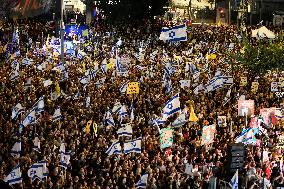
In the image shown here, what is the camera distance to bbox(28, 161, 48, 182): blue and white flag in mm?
14945

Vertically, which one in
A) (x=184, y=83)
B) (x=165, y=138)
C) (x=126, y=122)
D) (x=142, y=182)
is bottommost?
(x=142, y=182)

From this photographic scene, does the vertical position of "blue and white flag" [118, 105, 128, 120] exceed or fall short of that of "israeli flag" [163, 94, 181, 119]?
it falls short

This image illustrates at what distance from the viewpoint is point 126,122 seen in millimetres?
20938

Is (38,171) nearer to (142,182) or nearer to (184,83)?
(142,182)

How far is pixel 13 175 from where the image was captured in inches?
566

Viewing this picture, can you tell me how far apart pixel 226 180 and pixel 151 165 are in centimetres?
228

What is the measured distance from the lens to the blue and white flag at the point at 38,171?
14945mm

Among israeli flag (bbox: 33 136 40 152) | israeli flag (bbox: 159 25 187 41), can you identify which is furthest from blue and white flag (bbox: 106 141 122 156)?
israeli flag (bbox: 159 25 187 41)

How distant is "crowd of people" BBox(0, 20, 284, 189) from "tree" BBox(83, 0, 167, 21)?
17.9 meters

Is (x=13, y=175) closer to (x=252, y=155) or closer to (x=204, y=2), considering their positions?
(x=252, y=155)

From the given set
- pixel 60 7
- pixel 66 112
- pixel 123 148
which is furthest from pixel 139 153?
pixel 60 7

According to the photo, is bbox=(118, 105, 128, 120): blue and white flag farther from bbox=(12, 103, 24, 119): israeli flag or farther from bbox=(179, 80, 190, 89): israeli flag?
bbox=(179, 80, 190, 89): israeli flag

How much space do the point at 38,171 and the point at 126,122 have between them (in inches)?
252

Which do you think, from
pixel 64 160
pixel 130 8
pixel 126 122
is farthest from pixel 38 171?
pixel 130 8
